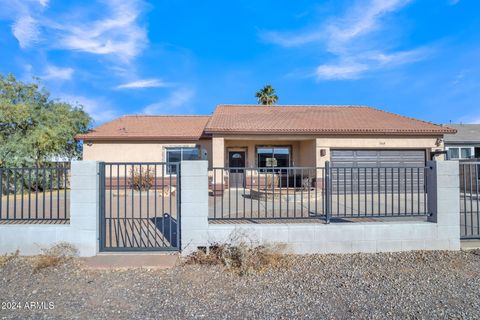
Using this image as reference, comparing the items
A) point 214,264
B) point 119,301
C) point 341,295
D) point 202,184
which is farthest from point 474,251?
point 119,301

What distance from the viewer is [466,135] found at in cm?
2159

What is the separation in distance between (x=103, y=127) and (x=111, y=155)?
2653 mm

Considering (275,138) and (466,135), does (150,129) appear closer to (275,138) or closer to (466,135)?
(275,138)

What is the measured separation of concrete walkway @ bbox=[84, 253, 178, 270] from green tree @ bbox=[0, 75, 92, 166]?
13.5 metres

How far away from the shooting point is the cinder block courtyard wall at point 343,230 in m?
5.52

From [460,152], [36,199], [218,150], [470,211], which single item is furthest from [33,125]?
[460,152]

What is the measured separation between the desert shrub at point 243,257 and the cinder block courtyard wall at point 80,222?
198 centimetres

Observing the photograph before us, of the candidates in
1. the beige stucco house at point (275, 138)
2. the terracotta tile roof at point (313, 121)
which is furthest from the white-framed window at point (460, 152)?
the beige stucco house at point (275, 138)

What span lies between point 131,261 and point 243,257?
79.4 inches

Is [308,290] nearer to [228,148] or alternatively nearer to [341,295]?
[341,295]

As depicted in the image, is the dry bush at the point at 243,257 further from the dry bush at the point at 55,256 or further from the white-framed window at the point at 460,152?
the white-framed window at the point at 460,152

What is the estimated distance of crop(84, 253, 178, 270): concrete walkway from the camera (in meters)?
5.02

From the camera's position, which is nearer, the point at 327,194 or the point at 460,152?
the point at 327,194

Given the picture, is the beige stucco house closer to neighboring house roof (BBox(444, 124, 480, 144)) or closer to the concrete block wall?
neighboring house roof (BBox(444, 124, 480, 144))
